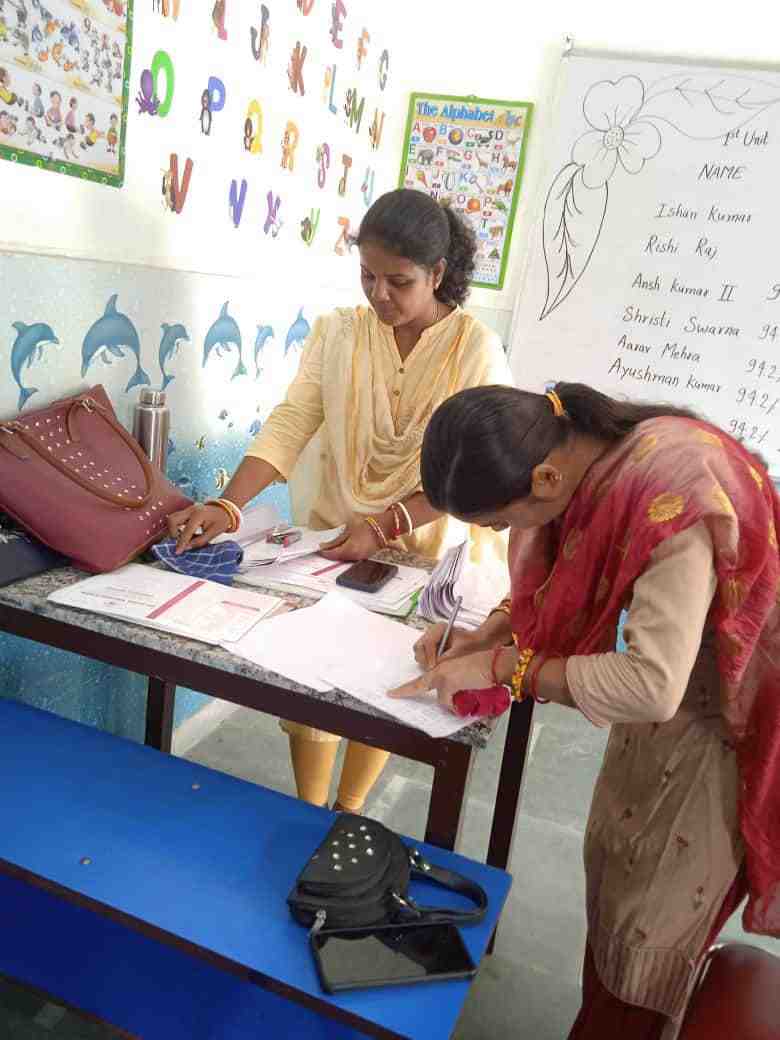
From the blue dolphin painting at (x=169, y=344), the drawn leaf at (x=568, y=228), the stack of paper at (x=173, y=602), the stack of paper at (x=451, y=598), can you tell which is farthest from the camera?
the drawn leaf at (x=568, y=228)

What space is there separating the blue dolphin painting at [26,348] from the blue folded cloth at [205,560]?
38 centimetres

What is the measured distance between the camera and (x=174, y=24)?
1673 mm

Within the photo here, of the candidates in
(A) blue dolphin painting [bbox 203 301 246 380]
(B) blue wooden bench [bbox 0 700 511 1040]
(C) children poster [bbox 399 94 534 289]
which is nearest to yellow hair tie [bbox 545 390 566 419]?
(B) blue wooden bench [bbox 0 700 511 1040]

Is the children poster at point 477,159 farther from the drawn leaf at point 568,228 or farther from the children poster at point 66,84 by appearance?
the children poster at point 66,84

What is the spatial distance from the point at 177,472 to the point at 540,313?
1464 millimetres

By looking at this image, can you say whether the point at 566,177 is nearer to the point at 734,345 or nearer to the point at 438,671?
the point at 734,345

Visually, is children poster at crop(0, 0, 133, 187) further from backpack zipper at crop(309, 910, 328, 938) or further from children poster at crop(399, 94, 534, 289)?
children poster at crop(399, 94, 534, 289)

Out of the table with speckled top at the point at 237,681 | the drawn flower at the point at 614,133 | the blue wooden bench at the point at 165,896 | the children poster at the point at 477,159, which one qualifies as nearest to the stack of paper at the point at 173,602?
the table with speckled top at the point at 237,681

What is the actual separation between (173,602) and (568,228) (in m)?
2.06

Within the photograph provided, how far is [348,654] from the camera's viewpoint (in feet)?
4.02

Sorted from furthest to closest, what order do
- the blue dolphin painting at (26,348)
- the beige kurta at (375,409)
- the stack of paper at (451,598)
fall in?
1. the beige kurta at (375,409)
2. the blue dolphin painting at (26,348)
3. the stack of paper at (451,598)

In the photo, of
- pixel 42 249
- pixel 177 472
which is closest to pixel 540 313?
pixel 177 472

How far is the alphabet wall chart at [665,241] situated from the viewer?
99.7 inches

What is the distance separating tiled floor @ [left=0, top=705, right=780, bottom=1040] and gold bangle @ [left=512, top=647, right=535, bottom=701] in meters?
0.87
